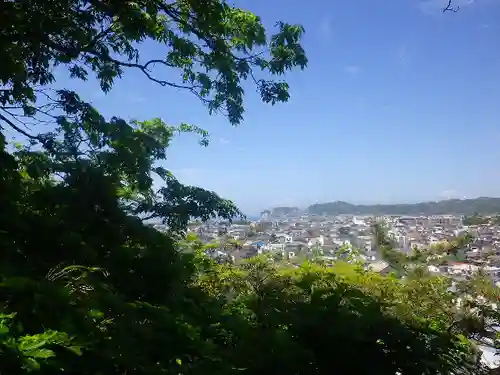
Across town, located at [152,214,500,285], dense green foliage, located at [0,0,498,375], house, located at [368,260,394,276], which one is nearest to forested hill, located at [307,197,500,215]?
town, located at [152,214,500,285]

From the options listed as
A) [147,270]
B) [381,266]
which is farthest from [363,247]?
[147,270]

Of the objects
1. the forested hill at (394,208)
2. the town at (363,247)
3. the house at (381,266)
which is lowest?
the house at (381,266)

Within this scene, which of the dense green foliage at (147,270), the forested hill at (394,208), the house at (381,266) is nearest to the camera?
the dense green foliage at (147,270)

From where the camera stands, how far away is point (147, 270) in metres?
3.46

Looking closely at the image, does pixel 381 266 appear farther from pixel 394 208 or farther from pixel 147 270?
pixel 394 208

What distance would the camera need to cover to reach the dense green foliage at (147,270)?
91.4 inches

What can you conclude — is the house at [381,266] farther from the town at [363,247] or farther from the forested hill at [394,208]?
the forested hill at [394,208]

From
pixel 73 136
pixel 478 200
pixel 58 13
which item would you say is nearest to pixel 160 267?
pixel 73 136

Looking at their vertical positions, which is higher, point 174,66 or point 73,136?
point 174,66

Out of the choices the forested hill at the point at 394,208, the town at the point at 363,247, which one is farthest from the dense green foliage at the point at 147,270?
the forested hill at the point at 394,208

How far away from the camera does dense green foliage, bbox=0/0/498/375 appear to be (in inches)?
91.4

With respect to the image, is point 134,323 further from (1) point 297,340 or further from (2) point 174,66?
(2) point 174,66

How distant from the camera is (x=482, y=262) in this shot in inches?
264

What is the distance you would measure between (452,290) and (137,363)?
16.6 ft
